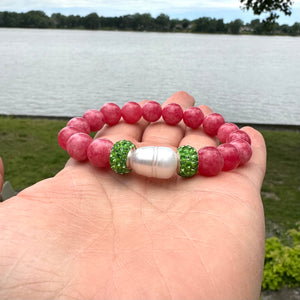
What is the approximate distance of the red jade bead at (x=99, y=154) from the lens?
6.34 ft

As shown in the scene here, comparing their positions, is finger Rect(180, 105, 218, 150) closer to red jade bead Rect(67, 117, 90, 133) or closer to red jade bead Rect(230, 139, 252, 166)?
red jade bead Rect(230, 139, 252, 166)

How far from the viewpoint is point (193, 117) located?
262cm

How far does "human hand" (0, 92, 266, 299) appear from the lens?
4.00 ft

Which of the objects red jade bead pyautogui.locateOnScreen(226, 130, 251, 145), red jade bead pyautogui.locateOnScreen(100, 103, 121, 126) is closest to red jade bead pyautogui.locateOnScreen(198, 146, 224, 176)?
red jade bead pyautogui.locateOnScreen(226, 130, 251, 145)

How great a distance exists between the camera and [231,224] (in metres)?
1.46

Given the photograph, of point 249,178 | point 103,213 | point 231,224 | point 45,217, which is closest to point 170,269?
point 231,224

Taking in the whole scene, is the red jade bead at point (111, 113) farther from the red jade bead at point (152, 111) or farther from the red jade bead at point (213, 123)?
the red jade bead at point (213, 123)

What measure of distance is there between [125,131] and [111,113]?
0.20 metres

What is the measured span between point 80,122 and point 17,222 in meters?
1.25

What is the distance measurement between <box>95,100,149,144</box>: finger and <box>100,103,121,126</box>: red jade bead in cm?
5

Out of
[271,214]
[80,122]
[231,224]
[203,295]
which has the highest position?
[80,122]

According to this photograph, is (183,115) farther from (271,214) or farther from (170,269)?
A: (271,214)

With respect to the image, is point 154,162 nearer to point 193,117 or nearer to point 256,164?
point 256,164

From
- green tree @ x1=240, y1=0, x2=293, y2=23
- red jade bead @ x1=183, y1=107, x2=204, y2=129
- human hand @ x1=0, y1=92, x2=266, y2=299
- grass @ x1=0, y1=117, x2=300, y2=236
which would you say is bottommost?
grass @ x1=0, y1=117, x2=300, y2=236
